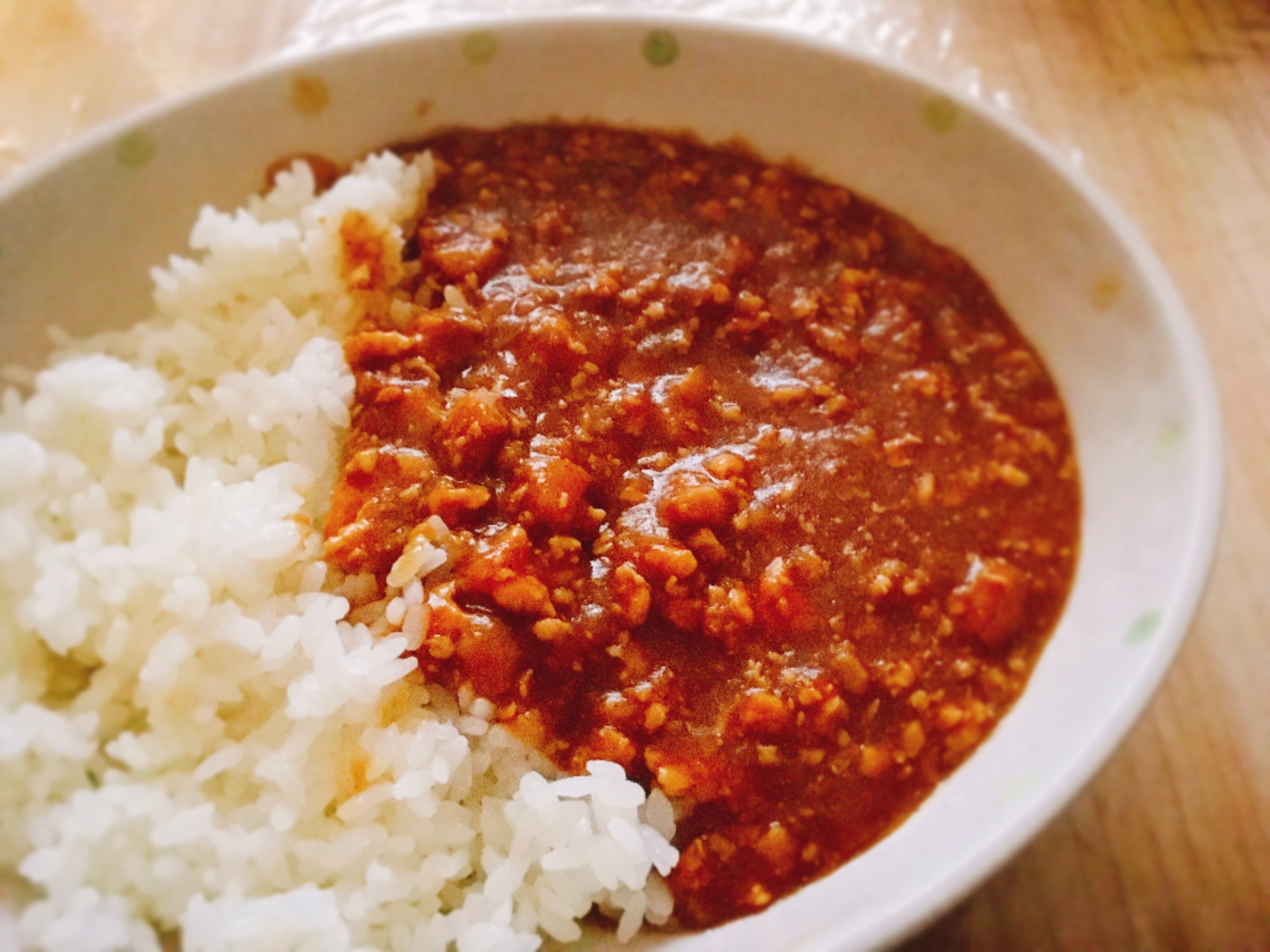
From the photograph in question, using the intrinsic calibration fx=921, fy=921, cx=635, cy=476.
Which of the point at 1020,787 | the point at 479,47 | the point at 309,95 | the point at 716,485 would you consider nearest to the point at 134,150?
the point at 309,95

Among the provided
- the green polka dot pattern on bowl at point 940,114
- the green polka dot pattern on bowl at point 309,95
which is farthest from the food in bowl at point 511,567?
the green polka dot pattern on bowl at point 940,114

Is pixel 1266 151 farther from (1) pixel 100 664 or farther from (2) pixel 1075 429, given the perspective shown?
(1) pixel 100 664

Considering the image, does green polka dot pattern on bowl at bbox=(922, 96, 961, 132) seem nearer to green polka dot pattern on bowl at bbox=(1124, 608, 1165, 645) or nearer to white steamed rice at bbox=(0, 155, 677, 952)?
green polka dot pattern on bowl at bbox=(1124, 608, 1165, 645)

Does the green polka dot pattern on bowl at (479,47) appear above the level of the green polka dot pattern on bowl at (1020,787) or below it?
above

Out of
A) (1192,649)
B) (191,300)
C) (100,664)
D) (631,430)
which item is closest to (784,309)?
(631,430)

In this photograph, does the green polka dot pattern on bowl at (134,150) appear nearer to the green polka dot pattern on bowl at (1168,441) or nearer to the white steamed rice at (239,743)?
the white steamed rice at (239,743)

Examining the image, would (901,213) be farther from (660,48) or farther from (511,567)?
(511,567)
